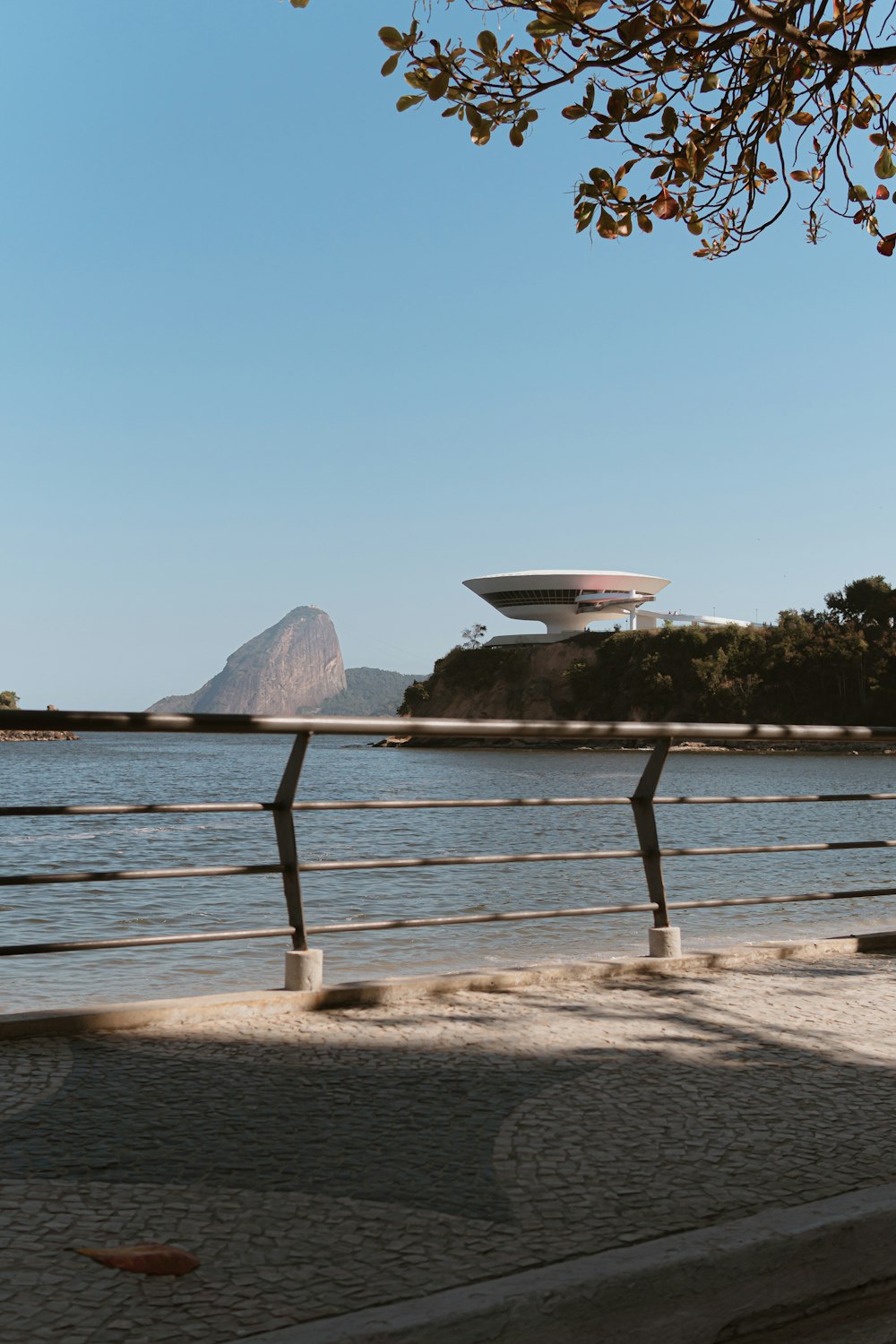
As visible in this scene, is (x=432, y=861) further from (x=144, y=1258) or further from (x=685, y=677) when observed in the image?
(x=685, y=677)

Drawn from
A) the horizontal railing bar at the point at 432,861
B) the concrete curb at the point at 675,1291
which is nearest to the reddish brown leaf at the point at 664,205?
the horizontal railing bar at the point at 432,861

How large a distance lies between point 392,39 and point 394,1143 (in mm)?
5549

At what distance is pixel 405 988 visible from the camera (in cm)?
494

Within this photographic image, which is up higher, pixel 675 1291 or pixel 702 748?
pixel 675 1291

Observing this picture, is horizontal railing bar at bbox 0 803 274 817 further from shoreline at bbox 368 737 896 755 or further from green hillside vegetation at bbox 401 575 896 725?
green hillside vegetation at bbox 401 575 896 725

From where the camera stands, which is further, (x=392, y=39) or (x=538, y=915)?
(x=392, y=39)

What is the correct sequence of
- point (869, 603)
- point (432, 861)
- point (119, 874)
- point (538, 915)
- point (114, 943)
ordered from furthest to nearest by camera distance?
point (869, 603)
point (538, 915)
point (432, 861)
point (119, 874)
point (114, 943)

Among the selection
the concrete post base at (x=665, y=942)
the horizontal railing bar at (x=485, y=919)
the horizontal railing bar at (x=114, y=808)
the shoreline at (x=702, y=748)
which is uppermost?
the horizontal railing bar at (x=114, y=808)

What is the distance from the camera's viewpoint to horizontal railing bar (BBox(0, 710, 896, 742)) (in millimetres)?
4242

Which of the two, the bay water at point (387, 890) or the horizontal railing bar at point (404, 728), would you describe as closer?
the horizontal railing bar at point (404, 728)

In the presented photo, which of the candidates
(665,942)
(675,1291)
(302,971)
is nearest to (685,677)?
(665,942)

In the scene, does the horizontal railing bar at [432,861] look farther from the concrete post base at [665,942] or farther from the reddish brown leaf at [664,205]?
the reddish brown leaf at [664,205]

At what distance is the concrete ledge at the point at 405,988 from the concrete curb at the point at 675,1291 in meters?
2.30

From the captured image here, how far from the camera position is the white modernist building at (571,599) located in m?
163
